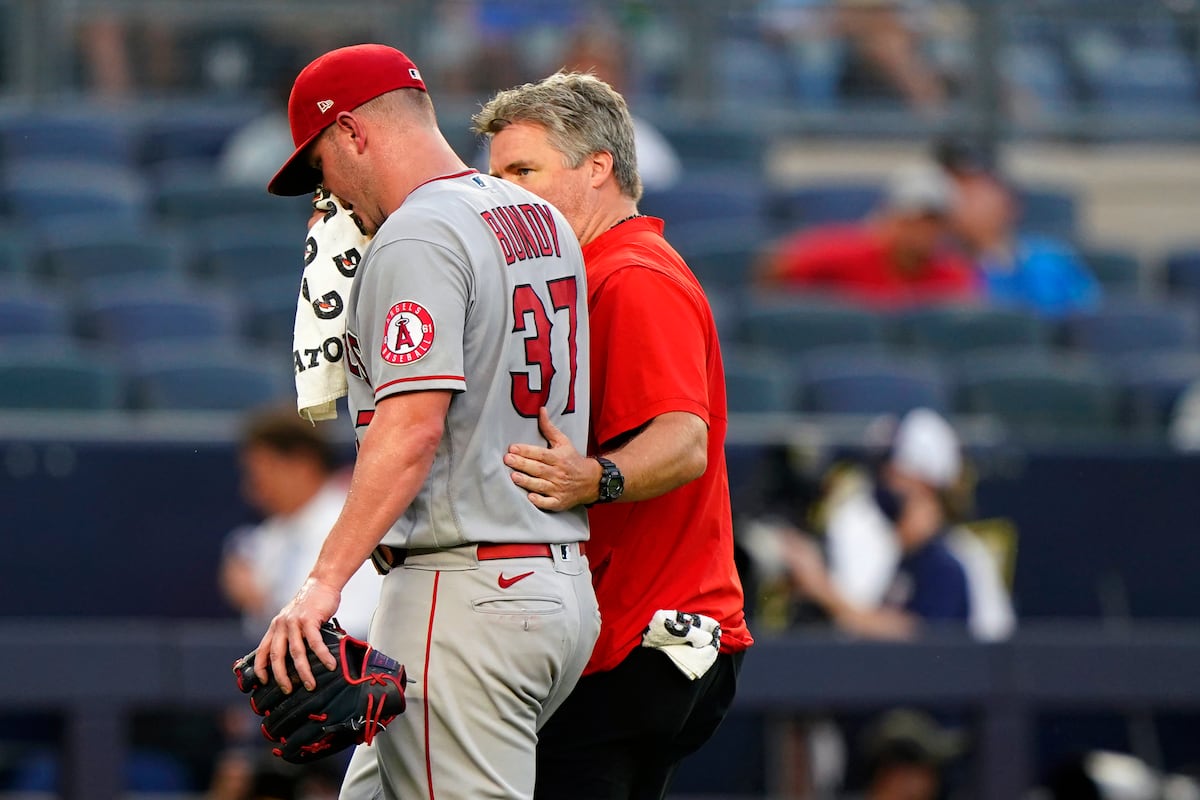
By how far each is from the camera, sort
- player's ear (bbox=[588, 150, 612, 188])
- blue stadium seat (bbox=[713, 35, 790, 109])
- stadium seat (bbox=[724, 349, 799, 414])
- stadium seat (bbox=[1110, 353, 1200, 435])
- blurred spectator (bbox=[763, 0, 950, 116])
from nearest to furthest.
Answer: player's ear (bbox=[588, 150, 612, 188])
stadium seat (bbox=[724, 349, 799, 414])
stadium seat (bbox=[1110, 353, 1200, 435])
blurred spectator (bbox=[763, 0, 950, 116])
blue stadium seat (bbox=[713, 35, 790, 109])

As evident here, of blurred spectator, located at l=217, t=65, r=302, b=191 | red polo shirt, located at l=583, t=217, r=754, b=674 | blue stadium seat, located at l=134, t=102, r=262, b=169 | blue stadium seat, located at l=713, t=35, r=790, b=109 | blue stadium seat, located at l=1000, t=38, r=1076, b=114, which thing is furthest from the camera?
blue stadium seat, located at l=1000, t=38, r=1076, b=114

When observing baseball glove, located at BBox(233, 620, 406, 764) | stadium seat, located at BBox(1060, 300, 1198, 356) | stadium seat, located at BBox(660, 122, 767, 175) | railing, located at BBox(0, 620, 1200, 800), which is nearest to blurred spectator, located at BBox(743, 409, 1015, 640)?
A: railing, located at BBox(0, 620, 1200, 800)

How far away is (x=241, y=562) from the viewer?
6.55 meters

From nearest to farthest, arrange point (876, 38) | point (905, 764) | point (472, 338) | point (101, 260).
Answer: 1. point (472, 338)
2. point (905, 764)
3. point (101, 260)
4. point (876, 38)

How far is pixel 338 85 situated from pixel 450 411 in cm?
55

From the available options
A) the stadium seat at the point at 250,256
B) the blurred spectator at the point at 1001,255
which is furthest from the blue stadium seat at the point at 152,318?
A: the blurred spectator at the point at 1001,255

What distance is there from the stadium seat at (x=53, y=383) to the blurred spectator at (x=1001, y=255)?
410 cm

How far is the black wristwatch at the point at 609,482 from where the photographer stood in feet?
10.1

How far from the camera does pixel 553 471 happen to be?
3.02 metres

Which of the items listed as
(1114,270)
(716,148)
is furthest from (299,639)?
(716,148)

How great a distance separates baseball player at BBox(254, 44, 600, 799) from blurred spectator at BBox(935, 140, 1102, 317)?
6.23m

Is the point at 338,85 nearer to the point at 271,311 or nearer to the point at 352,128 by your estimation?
the point at 352,128

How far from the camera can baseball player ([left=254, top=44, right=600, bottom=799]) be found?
113 inches

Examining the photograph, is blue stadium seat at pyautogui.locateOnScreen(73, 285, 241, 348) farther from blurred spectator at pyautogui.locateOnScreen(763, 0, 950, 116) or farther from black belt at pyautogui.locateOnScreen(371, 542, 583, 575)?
black belt at pyautogui.locateOnScreen(371, 542, 583, 575)
